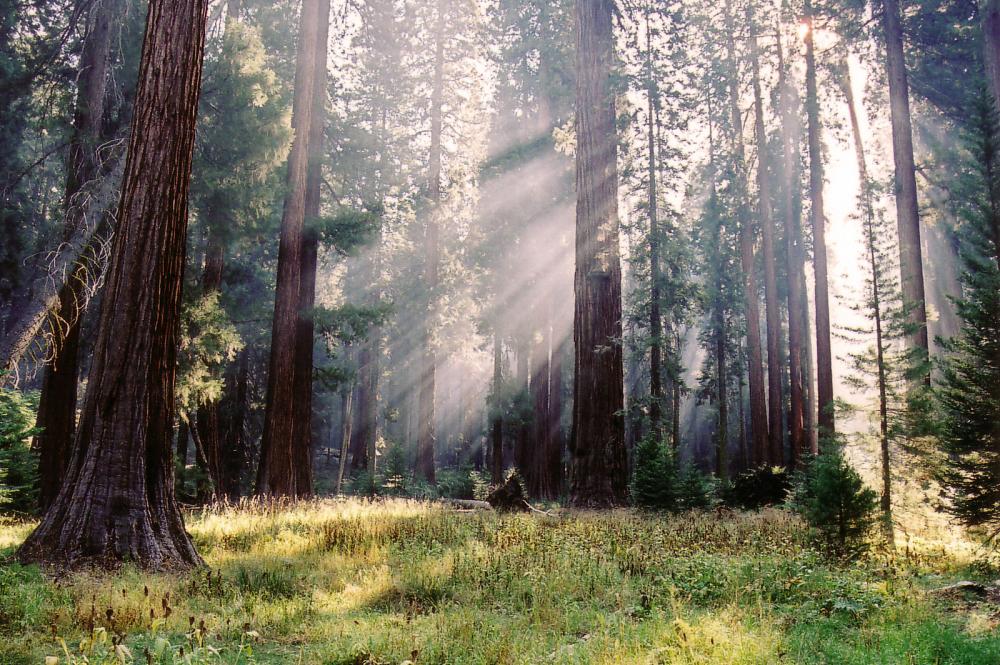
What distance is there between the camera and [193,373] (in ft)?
42.8

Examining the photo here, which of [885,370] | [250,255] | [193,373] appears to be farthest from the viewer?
[250,255]

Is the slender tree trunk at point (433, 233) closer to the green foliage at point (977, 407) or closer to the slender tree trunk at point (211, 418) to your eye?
the slender tree trunk at point (211, 418)

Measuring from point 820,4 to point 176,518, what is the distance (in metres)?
20.2

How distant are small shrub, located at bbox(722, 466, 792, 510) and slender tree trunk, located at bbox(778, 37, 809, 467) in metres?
2.34

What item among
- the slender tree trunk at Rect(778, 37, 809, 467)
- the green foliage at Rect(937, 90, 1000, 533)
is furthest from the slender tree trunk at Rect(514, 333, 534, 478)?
the green foliage at Rect(937, 90, 1000, 533)

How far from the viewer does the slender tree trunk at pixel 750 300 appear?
21.7m

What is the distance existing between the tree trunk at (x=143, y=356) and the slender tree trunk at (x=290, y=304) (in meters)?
5.79

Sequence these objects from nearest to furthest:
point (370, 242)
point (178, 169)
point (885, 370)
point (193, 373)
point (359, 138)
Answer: point (178, 169), point (885, 370), point (193, 373), point (370, 242), point (359, 138)

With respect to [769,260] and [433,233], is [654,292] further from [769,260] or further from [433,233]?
[433,233]

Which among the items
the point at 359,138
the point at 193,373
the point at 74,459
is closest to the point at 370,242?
the point at 359,138

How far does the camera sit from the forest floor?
387 centimetres

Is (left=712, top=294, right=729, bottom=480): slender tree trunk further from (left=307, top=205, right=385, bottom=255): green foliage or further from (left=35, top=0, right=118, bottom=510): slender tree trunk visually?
(left=35, top=0, right=118, bottom=510): slender tree trunk

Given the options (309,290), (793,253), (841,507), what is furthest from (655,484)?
(793,253)

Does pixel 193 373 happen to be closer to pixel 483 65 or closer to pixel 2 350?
pixel 2 350
